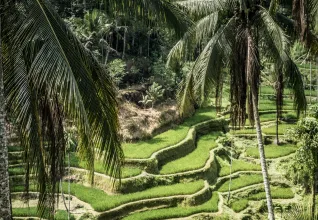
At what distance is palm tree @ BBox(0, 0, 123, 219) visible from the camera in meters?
4.41

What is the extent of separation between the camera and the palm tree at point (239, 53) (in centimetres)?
855

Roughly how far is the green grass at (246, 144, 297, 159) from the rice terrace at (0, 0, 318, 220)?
0.34 feet

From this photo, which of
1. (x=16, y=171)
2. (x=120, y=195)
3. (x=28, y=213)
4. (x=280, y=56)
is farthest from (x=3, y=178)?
(x=16, y=171)

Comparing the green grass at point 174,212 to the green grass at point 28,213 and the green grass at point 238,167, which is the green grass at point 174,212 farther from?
the green grass at point 238,167

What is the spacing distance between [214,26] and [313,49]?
2.88 meters

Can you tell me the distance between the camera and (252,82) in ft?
27.8

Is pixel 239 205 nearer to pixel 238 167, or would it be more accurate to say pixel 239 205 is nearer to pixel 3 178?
pixel 238 167

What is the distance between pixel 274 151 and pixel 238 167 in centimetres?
321

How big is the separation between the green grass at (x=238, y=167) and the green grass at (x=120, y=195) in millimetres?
3441

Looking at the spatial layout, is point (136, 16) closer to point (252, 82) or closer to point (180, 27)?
point (180, 27)

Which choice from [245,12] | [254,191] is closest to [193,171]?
[254,191]

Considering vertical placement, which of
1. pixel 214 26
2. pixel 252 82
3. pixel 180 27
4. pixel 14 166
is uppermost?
pixel 214 26

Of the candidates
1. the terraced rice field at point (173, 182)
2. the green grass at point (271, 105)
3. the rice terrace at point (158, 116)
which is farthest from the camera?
the green grass at point (271, 105)

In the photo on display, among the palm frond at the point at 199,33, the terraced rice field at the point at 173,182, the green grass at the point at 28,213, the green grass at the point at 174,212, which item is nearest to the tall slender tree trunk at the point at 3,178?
the palm frond at the point at 199,33
